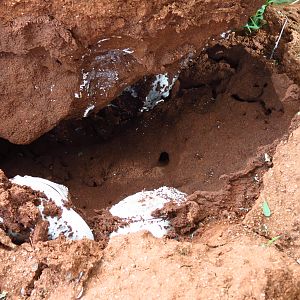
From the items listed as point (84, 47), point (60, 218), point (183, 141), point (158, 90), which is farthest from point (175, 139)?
point (60, 218)

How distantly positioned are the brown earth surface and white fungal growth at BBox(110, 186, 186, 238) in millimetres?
55

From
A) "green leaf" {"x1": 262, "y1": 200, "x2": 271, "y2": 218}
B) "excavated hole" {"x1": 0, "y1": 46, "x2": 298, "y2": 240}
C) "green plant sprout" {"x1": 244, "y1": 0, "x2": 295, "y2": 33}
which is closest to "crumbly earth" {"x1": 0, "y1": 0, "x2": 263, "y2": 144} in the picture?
"excavated hole" {"x1": 0, "y1": 46, "x2": 298, "y2": 240}

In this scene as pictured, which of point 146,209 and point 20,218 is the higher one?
point 20,218

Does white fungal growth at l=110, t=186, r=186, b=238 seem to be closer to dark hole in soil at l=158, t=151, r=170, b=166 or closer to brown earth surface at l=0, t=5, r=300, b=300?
brown earth surface at l=0, t=5, r=300, b=300

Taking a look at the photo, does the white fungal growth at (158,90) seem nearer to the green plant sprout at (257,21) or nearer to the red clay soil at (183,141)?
the red clay soil at (183,141)

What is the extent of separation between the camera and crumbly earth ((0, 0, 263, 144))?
215cm

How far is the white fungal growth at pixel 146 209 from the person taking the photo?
7.40ft

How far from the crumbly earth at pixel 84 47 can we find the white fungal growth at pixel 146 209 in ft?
1.79

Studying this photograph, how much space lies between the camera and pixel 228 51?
9.95 feet

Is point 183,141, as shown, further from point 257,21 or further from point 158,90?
point 257,21

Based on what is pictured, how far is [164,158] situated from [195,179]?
35cm

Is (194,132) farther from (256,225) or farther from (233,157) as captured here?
(256,225)

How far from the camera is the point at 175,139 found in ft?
9.53


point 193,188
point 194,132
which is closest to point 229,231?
point 193,188
